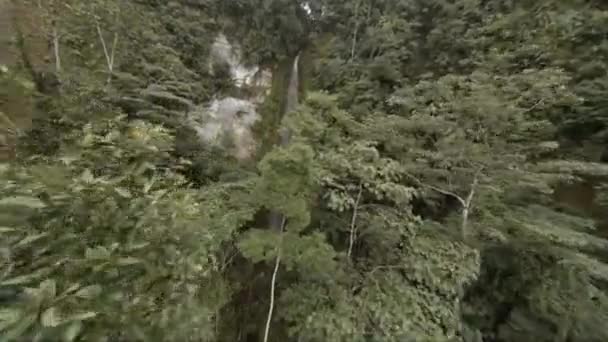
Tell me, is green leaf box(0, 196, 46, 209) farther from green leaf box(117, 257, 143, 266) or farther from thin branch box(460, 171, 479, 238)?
thin branch box(460, 171, 479, 238)

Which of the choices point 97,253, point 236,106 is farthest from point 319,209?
point 236,106

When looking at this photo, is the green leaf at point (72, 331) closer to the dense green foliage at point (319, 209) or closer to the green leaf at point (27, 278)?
the dense green foliage at point (319, 209)

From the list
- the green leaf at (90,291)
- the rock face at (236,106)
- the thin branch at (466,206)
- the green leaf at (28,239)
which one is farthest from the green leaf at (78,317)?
the rock face at (236,106)

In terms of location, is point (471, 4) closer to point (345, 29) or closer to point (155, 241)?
point (345, 29)

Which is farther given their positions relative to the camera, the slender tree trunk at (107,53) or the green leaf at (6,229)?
the slender tree trunk at (107,53)

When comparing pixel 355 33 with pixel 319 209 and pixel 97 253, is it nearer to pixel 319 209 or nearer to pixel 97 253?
pixel 319 209

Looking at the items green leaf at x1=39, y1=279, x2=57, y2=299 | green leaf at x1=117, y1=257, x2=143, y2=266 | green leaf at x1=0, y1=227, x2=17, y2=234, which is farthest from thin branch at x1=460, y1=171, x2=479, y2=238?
green leaf at x1=0, y1=227, x2=17, y2=234
